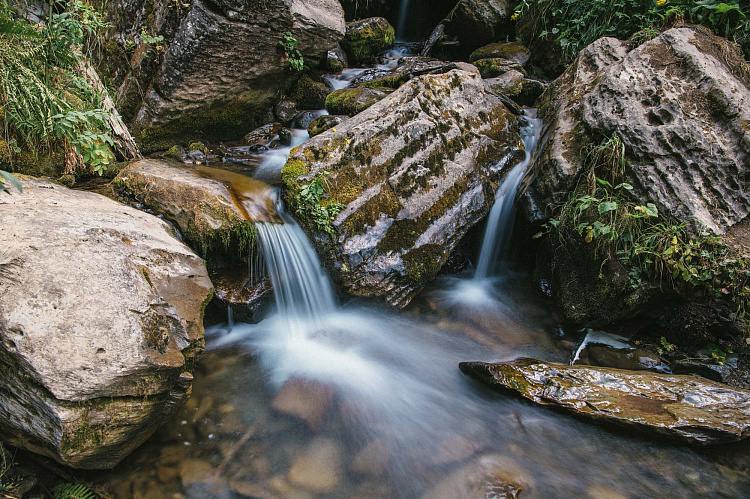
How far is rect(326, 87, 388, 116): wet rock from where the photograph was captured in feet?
20.7

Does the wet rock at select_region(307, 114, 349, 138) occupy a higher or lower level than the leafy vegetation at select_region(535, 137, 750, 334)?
higher

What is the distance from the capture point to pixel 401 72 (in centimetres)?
802

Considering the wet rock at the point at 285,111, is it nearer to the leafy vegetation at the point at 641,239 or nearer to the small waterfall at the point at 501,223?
the small waterfall at the point at 501,223

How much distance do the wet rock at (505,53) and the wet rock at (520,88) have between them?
1.47 meters

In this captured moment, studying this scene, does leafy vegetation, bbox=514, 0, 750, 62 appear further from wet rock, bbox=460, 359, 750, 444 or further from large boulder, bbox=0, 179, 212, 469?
large boulder, bbox=0, 179, 212, 469

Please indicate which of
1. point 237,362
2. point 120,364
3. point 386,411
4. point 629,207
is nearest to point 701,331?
point 629,207

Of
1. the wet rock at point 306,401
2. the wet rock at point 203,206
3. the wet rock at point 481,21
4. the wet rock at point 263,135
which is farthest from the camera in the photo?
Result: the wet rock at point 481,21

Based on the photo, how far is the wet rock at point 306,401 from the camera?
3.25 m

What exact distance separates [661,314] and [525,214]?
1758 millimetres

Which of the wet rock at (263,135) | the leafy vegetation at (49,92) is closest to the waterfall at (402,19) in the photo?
the wet rock at (263,135)

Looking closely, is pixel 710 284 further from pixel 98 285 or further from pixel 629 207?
pixel 98 285

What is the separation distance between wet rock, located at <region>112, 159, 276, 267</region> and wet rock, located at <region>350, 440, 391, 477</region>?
2.24m

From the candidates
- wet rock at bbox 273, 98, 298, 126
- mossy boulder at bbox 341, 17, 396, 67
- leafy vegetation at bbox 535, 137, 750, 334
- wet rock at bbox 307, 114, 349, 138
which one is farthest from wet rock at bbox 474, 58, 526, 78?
leafy vegetation at bbox 535, 137, 750, 334

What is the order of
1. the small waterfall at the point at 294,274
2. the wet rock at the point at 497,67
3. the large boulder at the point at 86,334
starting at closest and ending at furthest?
the large boulder at the point at 86,334 → the small waterfall at the point at 294,274 → the wet rock at the point at 497,67
